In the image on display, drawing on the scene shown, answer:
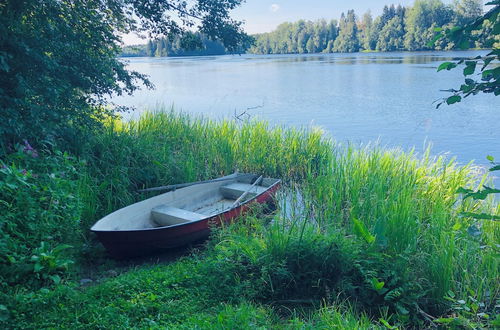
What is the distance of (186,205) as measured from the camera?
21.1ft

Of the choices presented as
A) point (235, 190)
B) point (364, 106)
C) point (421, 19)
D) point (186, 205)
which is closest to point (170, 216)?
point (186, 205)

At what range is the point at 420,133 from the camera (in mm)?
13773

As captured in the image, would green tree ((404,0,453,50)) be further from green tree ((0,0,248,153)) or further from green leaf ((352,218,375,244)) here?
green leaf ((352,218,375,244))

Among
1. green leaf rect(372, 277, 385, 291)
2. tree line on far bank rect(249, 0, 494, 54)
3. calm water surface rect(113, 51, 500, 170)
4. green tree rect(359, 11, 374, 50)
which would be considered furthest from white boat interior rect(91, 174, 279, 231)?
green tree rect(359, 11, 374, 50)

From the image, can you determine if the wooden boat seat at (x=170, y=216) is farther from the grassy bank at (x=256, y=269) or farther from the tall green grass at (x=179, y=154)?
the tall green grass at (x=179, y=154)

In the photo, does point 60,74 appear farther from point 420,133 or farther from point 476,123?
point 476,123

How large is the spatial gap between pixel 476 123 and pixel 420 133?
2.26 metres

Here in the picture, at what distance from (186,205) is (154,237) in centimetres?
154

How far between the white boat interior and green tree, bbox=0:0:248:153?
4.69 feet

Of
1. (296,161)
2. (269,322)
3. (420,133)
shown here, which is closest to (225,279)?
(269,322)

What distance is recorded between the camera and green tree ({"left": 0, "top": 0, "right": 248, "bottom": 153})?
15.8 feet

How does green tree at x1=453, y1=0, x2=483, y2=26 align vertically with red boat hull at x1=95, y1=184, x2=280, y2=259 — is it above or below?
above

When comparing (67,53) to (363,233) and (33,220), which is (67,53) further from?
(363,233)

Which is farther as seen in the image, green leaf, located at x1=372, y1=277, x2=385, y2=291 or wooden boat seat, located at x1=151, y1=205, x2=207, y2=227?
wooden boat seat, located at x1=151, y1=205, x2=207, y2=227
